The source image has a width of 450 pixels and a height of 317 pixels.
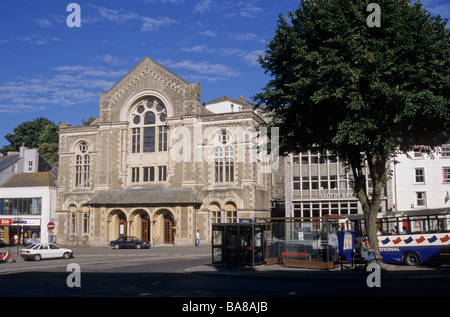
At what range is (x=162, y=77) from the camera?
49.1 meters

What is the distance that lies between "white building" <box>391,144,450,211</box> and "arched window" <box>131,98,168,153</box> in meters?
24.6

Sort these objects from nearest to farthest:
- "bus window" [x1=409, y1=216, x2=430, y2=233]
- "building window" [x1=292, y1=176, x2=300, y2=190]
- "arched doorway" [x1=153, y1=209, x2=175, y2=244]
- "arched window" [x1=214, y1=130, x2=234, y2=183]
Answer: "bus window" [x1=409, y1=216, x2=430, y2=233]
"arched window" [x1=214, y1=130, x2=234, y2=183]
"arched doorway" [x1=153, y1=209, x2=175, y2=244]
"building window" [x1=292, y1=176, x2=300, y2=190]

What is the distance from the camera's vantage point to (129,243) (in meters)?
44.8

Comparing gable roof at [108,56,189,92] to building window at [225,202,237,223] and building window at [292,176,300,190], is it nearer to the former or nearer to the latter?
building window at [225,202,237,223]

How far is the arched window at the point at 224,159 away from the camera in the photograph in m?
46.6

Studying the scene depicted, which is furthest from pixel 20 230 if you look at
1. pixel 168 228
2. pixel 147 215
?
pixel 168 228

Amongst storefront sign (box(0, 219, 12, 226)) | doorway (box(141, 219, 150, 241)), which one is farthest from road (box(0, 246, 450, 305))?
storefront sign (box(0, 219, 12, 226))

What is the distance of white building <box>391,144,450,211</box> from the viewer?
43.6 m

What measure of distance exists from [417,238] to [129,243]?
96.9 feet

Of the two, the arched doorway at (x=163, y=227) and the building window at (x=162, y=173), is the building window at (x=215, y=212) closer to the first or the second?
the arched doorway at (x=163, y=227)

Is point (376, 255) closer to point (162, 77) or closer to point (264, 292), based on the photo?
point (264, 292)

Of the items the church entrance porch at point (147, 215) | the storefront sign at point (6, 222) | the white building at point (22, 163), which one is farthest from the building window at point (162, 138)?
the white building at point (22, 163)

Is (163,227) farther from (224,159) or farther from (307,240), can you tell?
(307,240)
